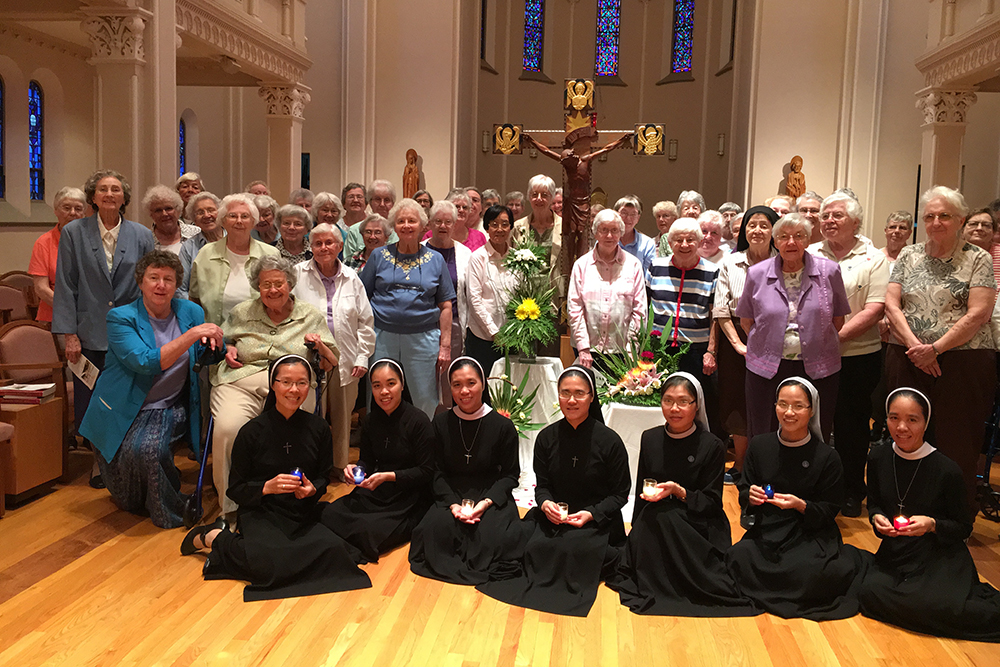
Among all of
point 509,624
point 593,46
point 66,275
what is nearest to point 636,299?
point 509,624

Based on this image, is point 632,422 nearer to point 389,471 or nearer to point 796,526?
point 796,526

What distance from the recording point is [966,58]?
31.8ft

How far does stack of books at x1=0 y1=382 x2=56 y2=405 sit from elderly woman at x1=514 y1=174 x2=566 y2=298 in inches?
132

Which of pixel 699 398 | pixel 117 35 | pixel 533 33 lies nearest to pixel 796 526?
pixel 699 398

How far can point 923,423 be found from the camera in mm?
3893

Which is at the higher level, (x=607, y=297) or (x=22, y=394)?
(x=607, y=297)

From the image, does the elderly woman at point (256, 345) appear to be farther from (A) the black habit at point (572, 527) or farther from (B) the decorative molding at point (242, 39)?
(B) the decorative molding at point (242, 39)

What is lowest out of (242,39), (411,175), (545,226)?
(545,226)

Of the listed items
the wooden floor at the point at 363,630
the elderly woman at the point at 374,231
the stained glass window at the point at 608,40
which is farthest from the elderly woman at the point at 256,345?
the stained glass window at the point at 608,40

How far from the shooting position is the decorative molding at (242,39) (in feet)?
28.0

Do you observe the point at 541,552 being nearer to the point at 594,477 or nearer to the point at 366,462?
the point at 594,477

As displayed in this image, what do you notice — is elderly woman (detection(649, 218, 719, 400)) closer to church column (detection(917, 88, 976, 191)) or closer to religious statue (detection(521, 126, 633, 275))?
religious statue (detection(521, 126, 633, 275))

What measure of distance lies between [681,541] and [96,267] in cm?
402

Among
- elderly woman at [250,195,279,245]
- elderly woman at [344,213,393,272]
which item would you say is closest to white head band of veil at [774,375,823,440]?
elderly woman at [344,213,393,272]
